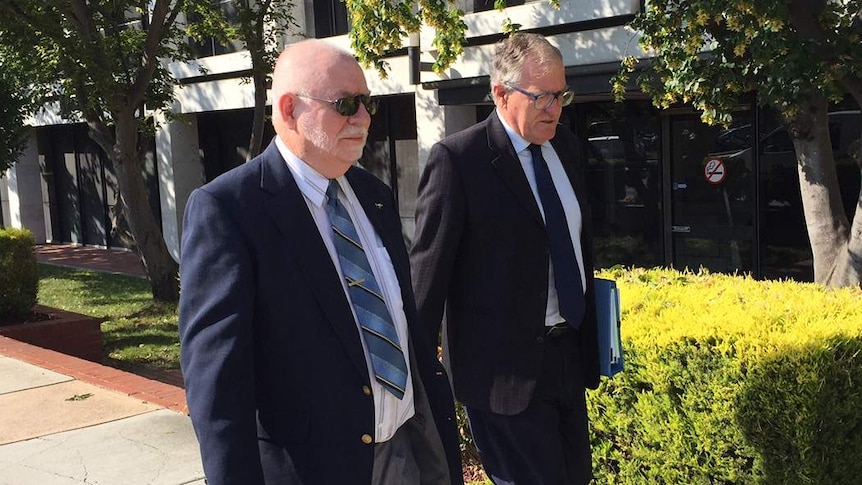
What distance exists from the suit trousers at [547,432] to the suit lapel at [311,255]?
0.95m

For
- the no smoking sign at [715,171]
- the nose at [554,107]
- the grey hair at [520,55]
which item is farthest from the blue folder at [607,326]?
the no smoking sign at [715,171]

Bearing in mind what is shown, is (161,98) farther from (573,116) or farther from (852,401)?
(852,401)

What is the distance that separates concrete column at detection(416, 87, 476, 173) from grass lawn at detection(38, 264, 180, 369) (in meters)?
3.99

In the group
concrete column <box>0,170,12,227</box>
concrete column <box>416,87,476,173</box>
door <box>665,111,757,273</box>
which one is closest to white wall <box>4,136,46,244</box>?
concrete column <box>0,170,12,227</box>

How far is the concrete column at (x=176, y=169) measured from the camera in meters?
16.3

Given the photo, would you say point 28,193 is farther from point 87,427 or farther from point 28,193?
point 87,427

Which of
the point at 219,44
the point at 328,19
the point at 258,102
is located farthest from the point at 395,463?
the point at 219,44

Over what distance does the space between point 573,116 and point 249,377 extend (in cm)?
951

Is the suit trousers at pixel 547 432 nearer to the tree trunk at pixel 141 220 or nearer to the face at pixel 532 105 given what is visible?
the face at pixel 532 105

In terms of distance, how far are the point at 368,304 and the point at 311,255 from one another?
8.1 inches

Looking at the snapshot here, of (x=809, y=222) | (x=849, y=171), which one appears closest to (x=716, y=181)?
(x=849, y=171)

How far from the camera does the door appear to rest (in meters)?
9.67

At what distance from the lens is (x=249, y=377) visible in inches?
82.0

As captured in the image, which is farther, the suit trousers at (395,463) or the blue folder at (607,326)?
the blue folder at (607,326)
